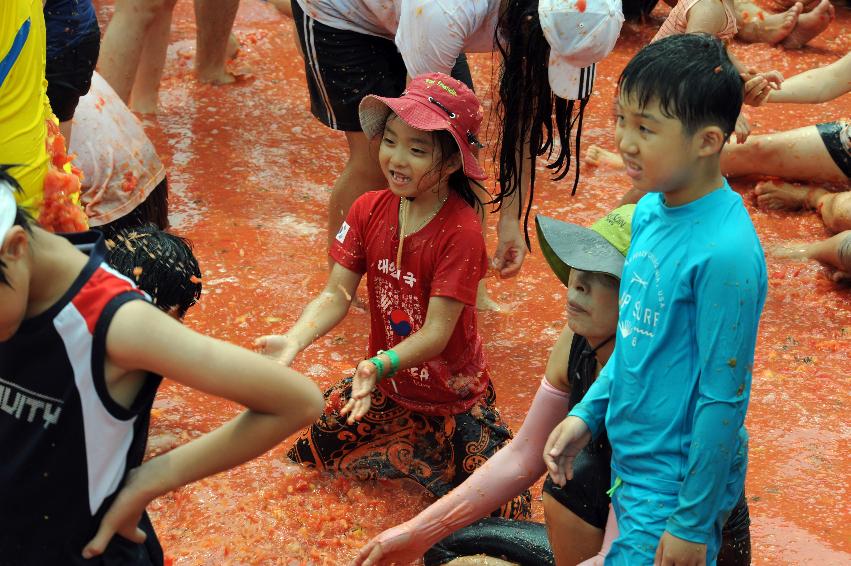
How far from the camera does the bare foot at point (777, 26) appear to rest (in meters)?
6.72

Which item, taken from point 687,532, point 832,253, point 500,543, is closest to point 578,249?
point 687,532

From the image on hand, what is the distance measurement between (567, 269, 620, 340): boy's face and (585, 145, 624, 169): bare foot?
3114 millimetres

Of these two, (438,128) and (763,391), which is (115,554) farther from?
(763,391)

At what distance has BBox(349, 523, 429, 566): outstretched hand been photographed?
2518 millimetres

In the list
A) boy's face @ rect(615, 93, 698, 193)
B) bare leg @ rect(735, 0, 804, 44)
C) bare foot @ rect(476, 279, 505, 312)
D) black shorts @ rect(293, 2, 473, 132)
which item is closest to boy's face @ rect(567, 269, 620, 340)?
boy's face @ rect(615, 93, 698, 193)

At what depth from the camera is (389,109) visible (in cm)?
321

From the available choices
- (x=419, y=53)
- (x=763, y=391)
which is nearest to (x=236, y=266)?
(x=419, y=53)

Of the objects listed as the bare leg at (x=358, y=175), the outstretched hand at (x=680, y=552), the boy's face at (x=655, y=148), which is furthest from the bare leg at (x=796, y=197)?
the outstretched hand at (x=680, y=552)

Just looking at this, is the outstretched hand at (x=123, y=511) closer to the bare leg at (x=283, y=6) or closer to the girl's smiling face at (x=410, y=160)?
the girl's smiling face at (x=410, y=160)

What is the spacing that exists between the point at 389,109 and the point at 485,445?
985 millimetres

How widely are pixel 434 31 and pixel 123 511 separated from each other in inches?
80.9

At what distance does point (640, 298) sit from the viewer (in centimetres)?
211

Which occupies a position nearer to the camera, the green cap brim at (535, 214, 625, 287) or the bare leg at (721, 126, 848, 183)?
the green cap brim at (535, 214, 625, 287)

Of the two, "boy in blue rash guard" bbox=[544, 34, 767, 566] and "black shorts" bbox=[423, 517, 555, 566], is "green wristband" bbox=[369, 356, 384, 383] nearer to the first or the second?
"black shorts" bbox=[423, 517, 555, 566]
